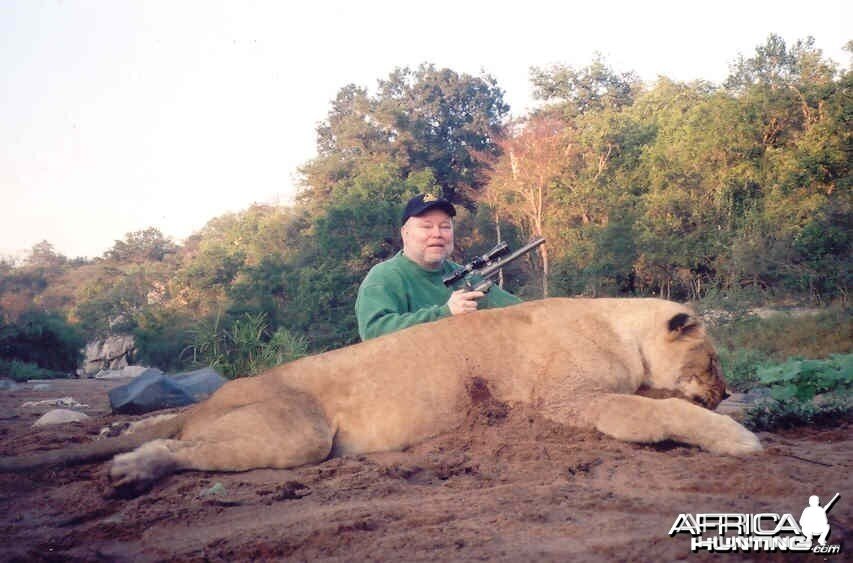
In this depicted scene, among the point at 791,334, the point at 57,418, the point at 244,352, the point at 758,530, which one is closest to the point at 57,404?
the point at 57,418

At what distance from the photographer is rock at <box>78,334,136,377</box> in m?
22.1

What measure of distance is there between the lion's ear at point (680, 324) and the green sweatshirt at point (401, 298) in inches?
61.3

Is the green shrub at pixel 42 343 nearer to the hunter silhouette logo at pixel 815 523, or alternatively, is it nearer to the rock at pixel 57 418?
the rock at pixel 57 418

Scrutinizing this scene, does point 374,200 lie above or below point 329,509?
above

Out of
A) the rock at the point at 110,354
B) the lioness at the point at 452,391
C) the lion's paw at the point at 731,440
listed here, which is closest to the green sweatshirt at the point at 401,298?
the lioness at the point at 452,391

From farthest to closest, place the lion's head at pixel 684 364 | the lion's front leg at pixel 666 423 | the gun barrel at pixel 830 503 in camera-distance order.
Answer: the lion's head at pixel 684 364
the lion's front leg at pixel 666 423
the gun barrel at pixel 830 503

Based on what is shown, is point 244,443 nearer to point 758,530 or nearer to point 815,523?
point 758,530

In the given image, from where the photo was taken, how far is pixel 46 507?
3547 mm

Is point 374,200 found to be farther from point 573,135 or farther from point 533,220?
point 573,135

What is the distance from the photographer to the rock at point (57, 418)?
6.57 meters

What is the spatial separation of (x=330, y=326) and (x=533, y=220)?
8322 mm

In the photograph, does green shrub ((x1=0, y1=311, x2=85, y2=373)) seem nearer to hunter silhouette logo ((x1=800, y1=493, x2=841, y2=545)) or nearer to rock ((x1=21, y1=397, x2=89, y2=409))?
rock ((x1=21, y1=397, x2=89, y2=409))

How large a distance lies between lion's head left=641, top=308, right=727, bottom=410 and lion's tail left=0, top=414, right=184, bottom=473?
9.81 feet

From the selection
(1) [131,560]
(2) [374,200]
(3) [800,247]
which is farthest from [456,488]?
(2) [374,200]
